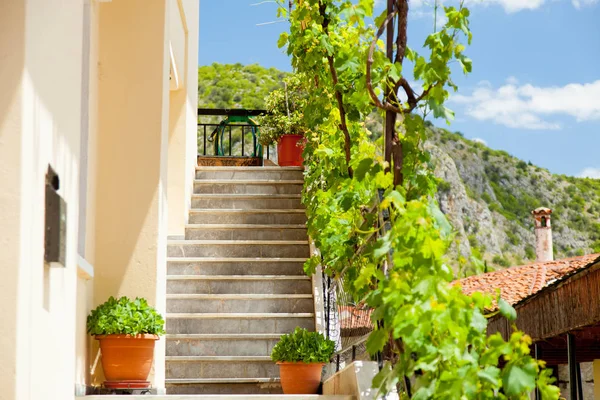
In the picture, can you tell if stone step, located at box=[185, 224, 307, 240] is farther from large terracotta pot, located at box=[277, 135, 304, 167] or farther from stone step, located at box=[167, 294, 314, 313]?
large terracotta pot, located at box=[277, 135, 304, 167]

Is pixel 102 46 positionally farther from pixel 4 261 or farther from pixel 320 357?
pixel 4 261

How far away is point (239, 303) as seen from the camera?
7891mm

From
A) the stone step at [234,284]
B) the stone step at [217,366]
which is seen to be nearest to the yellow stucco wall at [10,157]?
the stone step at [217,366]

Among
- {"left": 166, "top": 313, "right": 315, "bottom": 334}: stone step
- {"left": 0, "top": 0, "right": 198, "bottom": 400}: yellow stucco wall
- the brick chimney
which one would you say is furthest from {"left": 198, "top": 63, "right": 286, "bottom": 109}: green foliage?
{"left": 0, "top": 0, "right": 198, "bottom": 400}: yellow stucco wall

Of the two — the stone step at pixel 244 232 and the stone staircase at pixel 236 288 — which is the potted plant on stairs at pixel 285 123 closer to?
the stone staircase at pixel 236 288

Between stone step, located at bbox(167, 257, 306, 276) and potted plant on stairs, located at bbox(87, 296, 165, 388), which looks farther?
stone step, located at bbox(167, 257, 306, 276)

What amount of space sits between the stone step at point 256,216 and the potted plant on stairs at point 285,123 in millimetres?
2267

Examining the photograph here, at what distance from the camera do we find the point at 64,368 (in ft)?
13.1

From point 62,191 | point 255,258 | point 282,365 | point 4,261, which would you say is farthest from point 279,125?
point 4,261

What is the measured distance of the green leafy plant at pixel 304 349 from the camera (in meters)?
5.85

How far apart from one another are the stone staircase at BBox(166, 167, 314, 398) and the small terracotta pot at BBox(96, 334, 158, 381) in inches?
49.1

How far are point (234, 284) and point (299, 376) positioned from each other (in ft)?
8.08

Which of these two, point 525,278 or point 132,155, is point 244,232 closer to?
point 132,155

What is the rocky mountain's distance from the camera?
48.4m
